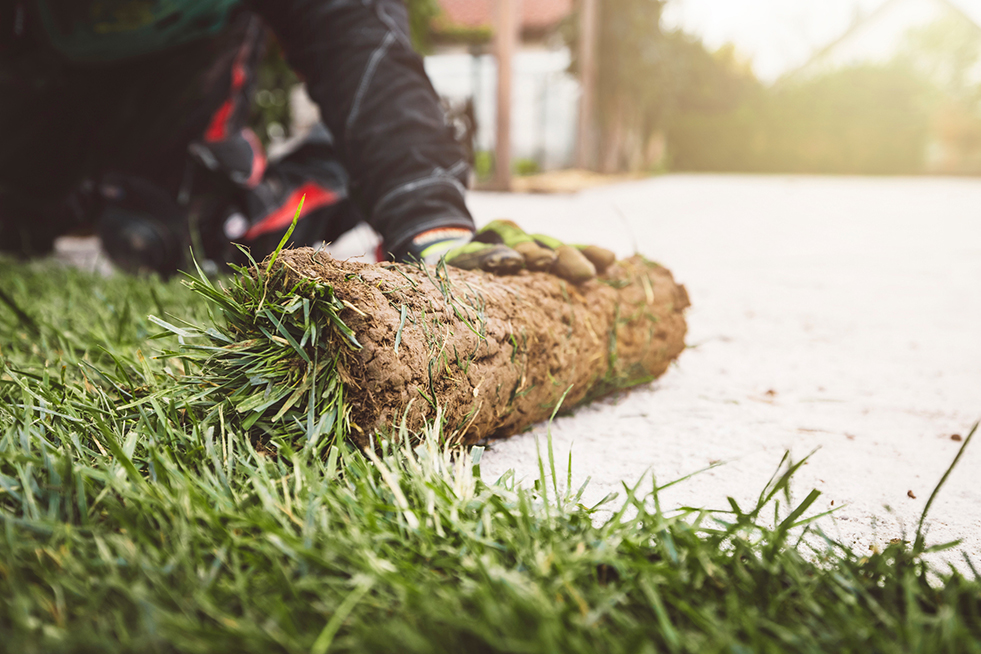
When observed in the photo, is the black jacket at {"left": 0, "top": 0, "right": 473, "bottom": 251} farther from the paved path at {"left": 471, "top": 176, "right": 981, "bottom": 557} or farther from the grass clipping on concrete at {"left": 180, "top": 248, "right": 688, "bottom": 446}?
the paved path at {"left": 471, "top": 176, "right": 981, "bottom": 557}

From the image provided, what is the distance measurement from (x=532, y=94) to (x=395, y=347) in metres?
13.2

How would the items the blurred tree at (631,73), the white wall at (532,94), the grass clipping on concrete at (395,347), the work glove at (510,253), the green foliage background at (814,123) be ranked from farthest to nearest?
1. the green foliage background at (814,123)
2. the white wall at (532,94)
3. the blurred tree at (631,73)
4. the work glove at (510,253)
5. the grass clipping on concrete at (395,347)

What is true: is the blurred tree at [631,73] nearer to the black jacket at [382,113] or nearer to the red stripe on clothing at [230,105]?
the red stripe on clothing at [230,105]

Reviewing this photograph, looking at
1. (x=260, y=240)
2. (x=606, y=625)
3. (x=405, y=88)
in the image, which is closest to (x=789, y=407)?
(x=606, y=625)

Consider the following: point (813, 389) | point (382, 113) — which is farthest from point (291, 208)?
point (813, 389)

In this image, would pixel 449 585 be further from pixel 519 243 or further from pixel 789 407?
pixel 789 407

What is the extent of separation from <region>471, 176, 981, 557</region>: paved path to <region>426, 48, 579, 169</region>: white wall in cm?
955

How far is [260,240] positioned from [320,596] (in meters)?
1.95

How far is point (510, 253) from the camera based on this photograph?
1.23 meters

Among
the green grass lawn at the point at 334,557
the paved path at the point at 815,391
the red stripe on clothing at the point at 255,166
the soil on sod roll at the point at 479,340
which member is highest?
the red stripe on clothing at the point at 255,166

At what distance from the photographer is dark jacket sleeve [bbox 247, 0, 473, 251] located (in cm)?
151

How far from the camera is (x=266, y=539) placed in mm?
643

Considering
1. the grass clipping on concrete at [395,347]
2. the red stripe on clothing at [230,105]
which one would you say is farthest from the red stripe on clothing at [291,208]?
the grass clipping on concrete at [395,347]

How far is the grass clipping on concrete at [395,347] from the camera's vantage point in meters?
0.85
